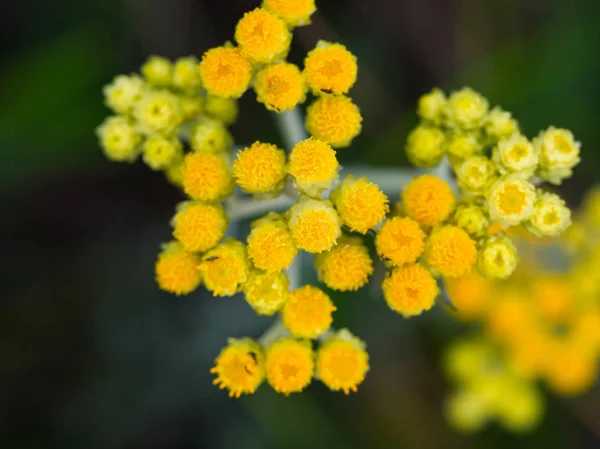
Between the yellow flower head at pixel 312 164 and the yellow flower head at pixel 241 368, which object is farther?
the yellow flower head at pixel 241 368

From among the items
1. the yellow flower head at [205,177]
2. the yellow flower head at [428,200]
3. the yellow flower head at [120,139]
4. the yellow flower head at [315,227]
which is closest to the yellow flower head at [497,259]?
the yellow flower head at [428,200]

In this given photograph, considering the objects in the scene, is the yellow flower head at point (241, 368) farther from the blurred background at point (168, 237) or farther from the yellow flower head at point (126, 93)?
the blurred background at point (168, 237)

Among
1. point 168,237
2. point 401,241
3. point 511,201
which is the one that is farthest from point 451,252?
point 168,237

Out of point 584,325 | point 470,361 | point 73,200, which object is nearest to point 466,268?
point 584,325

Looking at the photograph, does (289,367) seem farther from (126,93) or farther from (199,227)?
(126,93)

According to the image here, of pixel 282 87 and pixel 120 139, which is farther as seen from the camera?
pixel 120 139

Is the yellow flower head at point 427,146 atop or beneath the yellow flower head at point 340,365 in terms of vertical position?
atop

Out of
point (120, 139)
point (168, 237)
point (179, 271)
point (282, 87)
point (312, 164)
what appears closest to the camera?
point (312, 164)
